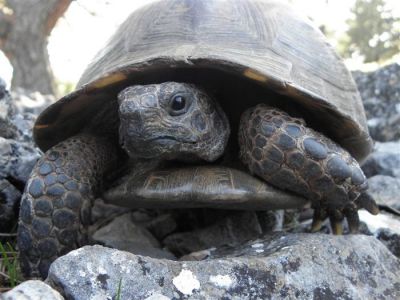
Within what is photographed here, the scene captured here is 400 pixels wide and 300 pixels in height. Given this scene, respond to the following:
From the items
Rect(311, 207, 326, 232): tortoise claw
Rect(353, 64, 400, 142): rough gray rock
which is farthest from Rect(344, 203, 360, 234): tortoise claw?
Rect(353, 64, 400, 142): rough gray rock

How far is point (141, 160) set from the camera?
2.50m

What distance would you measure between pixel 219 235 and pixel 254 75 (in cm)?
87

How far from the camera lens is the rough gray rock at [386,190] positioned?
10.9ft

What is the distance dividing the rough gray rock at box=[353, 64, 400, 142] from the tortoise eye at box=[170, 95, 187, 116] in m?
3.23

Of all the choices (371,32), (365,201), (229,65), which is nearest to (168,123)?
(229,65)

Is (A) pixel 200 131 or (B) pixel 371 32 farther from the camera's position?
(B) pixel 371 32

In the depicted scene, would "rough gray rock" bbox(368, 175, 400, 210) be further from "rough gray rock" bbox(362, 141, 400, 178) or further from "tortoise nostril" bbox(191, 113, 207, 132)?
"tortoise nostril" bbox(191, 113, 207, 132)

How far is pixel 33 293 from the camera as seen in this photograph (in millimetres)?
1324

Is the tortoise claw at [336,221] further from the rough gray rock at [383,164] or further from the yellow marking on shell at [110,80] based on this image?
the rough gray rock at [383,164]

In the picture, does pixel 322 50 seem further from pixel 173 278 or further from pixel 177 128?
pixel 173 278

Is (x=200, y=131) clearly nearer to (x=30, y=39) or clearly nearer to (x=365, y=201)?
(x=365, y=201)

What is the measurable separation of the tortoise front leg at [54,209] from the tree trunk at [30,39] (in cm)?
595

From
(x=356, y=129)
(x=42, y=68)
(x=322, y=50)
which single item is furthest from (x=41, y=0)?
(x=356, y=129)

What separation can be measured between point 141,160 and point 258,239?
70 centimetres
